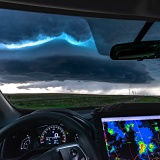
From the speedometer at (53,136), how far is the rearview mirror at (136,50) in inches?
37.5

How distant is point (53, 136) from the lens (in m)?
3.16

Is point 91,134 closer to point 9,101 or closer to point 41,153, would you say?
point 41,153

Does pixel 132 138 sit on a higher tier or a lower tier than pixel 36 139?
lower

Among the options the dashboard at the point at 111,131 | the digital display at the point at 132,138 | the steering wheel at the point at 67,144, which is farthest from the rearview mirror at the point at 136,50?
the steering wheel at the point at 67,144

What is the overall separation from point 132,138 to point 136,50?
930mm

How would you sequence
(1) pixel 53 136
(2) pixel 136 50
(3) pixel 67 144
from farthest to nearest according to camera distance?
1. (2) pixel 136 50
2. (1) pixel 53 136
3. (3) pixel 67 144

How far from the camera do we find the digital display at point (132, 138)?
2994 millimetres

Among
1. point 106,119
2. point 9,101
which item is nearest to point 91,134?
point 106,119

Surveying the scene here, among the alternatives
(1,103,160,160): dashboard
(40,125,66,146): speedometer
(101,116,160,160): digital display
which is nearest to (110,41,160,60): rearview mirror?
(1,103,160,160): dashboard

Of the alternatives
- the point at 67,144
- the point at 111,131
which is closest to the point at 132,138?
the point at 111,131

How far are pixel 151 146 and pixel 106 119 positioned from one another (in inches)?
16.3

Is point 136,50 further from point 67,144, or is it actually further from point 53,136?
point 67,144

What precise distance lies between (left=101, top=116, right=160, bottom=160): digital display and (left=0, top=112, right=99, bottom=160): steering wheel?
323 millimetres

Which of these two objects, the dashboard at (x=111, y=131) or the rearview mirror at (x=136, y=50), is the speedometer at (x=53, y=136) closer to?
the dashboard at (x=111, y=131)
